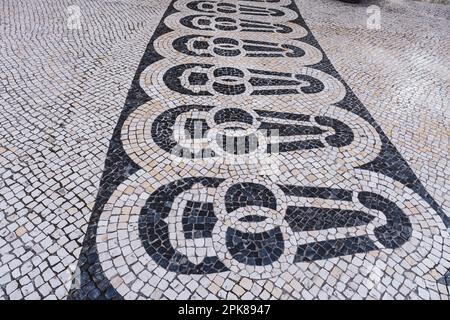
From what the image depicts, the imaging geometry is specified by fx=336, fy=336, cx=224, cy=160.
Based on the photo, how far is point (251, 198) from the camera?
4.70 m

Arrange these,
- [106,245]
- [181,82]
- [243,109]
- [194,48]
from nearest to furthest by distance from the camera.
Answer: [106,245] < [243,109] < [181,82] < [194,48]

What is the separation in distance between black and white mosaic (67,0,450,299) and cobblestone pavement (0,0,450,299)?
24 mm

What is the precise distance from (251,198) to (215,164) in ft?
2.75

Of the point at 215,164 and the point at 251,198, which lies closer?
the point at 251,198

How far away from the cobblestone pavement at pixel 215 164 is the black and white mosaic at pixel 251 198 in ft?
0.08

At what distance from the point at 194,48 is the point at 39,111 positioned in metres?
3.92

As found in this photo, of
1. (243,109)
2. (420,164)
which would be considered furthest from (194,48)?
(420,164)

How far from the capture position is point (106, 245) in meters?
4.00

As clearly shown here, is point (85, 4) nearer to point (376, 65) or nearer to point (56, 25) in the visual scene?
point (56, 25)

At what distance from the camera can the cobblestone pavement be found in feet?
12.6

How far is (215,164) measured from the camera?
5.16 meters

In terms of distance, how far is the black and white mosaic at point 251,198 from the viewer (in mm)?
3834

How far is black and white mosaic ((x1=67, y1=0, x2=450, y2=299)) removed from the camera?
3.83m

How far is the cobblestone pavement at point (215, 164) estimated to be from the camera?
12.6 feet
